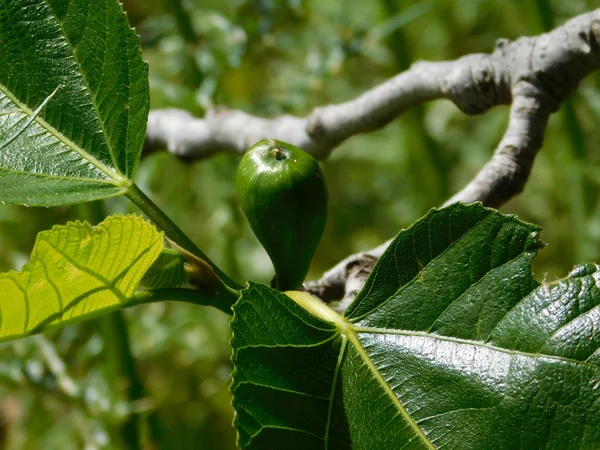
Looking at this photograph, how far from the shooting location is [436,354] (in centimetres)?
68

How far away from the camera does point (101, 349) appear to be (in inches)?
67.2

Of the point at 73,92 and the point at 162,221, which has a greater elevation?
the point at 73,92

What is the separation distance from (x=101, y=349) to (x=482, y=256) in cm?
122

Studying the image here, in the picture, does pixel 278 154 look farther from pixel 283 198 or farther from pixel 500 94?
pixel 500 94

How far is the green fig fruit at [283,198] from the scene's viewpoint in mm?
755

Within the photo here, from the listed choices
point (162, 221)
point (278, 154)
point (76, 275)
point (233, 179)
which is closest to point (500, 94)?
point (278, 154)

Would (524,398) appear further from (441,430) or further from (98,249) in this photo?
(98,249)

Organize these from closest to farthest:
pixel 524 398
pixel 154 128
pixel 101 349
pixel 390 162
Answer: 1. pixel 524 398
2. pixel 154 128
3. pixel 101 349
4. pixel 390 162

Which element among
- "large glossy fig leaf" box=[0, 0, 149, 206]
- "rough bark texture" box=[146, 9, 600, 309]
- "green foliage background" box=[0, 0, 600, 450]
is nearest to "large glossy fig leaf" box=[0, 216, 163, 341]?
"large glossy fig leaf" box=[0, 0, 149, 206]

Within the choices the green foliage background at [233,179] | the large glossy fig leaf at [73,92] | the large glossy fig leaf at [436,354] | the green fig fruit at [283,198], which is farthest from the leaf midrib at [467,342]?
the green foliage background at [233,179]

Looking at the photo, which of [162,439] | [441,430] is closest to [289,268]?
[441,430]

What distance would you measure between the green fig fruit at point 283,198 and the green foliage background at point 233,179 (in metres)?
0.77

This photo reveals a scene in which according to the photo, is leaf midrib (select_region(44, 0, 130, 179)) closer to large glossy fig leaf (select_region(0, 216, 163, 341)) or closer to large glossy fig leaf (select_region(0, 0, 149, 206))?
large glossy fig leaf (select_region(0, 0, 149, 206))

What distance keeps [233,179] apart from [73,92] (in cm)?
116
